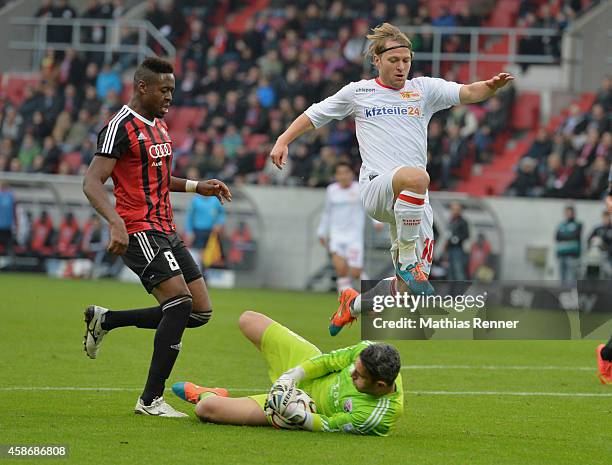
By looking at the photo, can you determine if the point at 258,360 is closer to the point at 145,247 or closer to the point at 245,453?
the point at 145,247

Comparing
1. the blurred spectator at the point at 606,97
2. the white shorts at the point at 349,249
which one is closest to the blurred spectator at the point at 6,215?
the white shorts at the point at 349,249

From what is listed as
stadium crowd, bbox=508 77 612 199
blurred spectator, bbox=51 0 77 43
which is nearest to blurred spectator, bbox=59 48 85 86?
→ blurred spectator, bbox=51 0 77 43

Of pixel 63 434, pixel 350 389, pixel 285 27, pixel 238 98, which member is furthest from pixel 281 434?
pixel 285 27

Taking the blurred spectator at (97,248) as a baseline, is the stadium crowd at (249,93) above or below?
above

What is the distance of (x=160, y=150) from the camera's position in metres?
8.56

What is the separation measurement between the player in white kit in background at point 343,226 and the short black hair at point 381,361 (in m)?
12.1

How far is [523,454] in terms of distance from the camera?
24.3 ft

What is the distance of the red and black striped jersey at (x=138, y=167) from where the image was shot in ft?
27.5

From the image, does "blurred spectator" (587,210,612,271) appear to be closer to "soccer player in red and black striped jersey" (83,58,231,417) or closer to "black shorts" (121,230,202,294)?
"soccer player in red and black striped jersey" (83,58,231,417)

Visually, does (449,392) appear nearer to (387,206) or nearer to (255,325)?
(387,206)

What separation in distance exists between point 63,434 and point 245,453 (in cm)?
127

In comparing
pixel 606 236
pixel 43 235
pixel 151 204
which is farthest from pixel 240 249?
pixel 151 204

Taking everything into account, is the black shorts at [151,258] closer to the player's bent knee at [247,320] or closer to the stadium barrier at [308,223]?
the player's bent knee at [247,320]

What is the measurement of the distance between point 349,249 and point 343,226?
0.42 m
